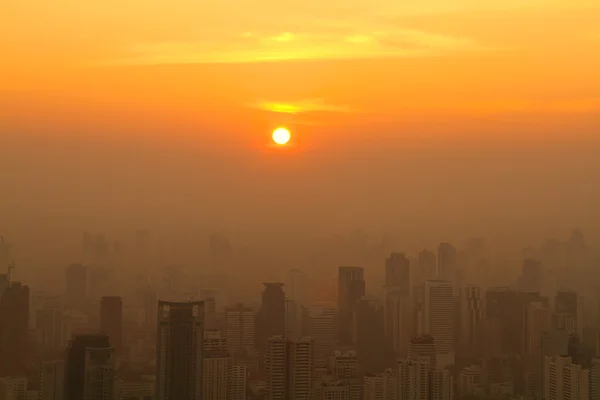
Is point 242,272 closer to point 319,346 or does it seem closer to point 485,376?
point 319,346

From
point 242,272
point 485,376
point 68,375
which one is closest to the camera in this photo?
point 68,375

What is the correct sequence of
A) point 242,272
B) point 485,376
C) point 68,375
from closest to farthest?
point 68,375 → point 242,272 → point 485,376

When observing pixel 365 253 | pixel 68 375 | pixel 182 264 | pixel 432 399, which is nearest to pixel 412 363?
pixel 432 399

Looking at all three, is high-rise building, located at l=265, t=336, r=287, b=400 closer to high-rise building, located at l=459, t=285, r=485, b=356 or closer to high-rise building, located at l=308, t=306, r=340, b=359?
high-rise building, located at l=308, t=306, r=340, b=359

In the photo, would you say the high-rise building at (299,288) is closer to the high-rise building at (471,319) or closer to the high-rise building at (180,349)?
the high-rise building at (180,349)

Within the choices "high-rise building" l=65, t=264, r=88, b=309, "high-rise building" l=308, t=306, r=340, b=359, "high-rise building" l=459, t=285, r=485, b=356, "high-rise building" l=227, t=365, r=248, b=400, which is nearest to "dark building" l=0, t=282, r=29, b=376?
"high-rise building" l=65, t=264, r=88, b=309
